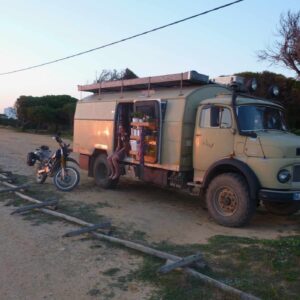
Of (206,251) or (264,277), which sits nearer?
(264,277)

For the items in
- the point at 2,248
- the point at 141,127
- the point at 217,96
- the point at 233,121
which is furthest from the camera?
the point at 141,127

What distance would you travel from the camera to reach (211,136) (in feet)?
31.7

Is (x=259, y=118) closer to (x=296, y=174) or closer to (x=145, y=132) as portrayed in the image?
(x=296, y=174)

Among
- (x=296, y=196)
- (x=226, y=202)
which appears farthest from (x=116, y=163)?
(x=296, y=196)

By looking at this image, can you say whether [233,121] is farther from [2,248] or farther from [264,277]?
[2,248]

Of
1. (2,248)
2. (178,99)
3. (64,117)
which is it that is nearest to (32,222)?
(2,248)

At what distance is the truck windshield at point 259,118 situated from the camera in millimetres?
9258

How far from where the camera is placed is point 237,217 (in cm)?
884

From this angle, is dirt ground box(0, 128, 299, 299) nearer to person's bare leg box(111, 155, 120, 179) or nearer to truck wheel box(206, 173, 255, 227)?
truck wheel box(206, 173, 255, 227)

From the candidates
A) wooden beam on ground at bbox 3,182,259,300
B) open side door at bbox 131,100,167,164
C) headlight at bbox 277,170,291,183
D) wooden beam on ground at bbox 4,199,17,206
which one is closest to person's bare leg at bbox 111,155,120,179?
open side door at bbox 131,100,167,164

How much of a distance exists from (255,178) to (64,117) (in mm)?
37030

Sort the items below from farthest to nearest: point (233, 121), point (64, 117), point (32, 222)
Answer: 1. point (64, 117)
2. point (233, 121)
3. point (32, 222)

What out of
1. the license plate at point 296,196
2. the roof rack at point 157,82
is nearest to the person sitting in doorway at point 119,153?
the roof rack at point 157,82

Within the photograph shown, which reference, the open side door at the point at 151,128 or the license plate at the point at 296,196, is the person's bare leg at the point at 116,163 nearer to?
the open side door at the point at 151,128
